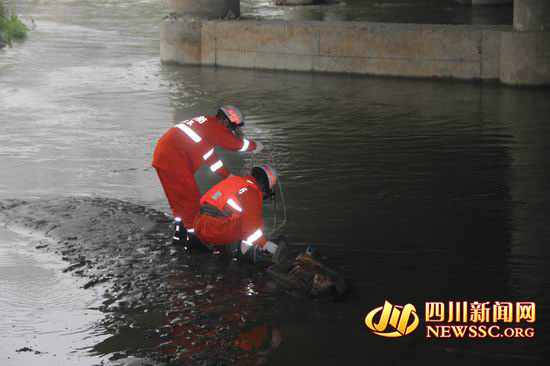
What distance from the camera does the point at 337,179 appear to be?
12.1 meters

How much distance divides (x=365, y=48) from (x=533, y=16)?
11.4ft

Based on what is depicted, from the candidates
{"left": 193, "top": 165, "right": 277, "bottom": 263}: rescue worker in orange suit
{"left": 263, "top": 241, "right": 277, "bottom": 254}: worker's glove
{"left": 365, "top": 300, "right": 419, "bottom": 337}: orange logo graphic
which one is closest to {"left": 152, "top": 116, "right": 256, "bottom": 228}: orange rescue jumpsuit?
{"left": 193, "top": 165, "right": 277, "bottom": 263}: rescue worker in orange suit

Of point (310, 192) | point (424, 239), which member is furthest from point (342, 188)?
point (424, 239)

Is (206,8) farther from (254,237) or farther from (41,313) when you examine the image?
(41,313)

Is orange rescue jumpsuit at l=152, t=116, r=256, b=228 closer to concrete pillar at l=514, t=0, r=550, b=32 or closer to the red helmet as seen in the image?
the red helmet

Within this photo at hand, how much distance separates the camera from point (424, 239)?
977 cm

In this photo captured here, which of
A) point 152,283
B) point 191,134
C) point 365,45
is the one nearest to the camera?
point 152,283

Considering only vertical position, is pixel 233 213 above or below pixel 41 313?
above

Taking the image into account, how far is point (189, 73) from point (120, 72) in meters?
1.50

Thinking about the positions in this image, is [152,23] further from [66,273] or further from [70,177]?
[66,273]

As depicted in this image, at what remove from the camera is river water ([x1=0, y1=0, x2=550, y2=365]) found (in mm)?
7629

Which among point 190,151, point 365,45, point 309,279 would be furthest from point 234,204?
point 365,45

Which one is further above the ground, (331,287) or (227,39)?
(227,39)

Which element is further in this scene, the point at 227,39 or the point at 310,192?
the point at 227,39
